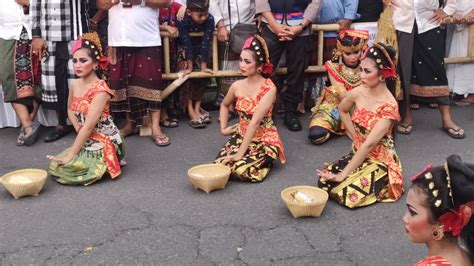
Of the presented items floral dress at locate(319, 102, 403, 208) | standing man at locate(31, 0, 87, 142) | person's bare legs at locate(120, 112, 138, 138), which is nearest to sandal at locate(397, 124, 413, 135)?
floral dress at locate(319, 102, 403, 208)

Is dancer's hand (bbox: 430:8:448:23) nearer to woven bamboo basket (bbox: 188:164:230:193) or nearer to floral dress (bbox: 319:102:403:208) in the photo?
floral dress (bbox: 319:102:403:208)

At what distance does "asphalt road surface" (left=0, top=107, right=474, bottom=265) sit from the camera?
352cm

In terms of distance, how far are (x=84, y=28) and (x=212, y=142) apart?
4.99 ft

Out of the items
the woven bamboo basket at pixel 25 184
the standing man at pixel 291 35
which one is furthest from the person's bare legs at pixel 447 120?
the woven bamboo basket at pixel 25 184

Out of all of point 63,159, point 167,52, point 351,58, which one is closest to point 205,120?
point 167,52

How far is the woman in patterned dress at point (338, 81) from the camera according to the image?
547 cm

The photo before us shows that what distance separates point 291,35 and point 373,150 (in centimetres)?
176

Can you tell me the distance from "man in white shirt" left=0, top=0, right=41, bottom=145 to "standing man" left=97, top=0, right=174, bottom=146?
2.28 ft

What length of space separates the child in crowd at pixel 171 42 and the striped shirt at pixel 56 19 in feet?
2.59

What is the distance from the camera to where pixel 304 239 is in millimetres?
3713

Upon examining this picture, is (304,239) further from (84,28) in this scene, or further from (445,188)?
(84,28)

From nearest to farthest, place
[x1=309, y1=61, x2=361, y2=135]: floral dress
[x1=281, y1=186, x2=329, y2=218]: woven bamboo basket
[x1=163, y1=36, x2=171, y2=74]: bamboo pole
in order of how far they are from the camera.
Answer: [x1=281, y1=186, x2=329, y2=218]: woven bamboo basket < [x1=309, y1=61, x2=361, y2=135]: floral dress < [x1=163, y1=36, x2=171, y2=74]: bamboo pole

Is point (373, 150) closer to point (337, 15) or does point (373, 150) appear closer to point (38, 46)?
point (337, 15)

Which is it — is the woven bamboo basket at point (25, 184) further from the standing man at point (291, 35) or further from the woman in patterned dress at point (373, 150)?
the standing man at point (291, 35)
